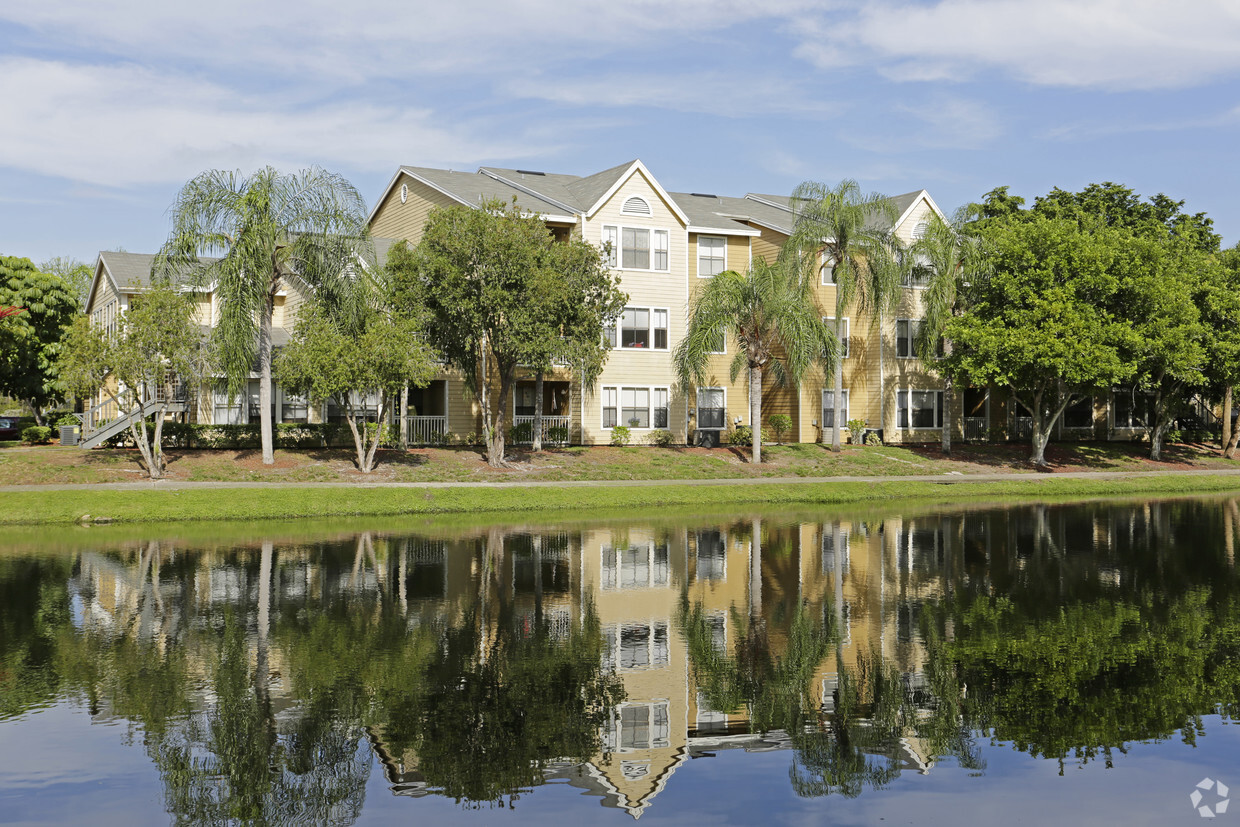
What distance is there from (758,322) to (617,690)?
34.2m

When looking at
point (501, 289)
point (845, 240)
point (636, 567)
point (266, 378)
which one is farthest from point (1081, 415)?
point (636, 567)

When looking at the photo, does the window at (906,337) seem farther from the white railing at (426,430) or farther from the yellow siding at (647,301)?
the white railing at (426,430)

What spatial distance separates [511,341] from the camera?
3872cm

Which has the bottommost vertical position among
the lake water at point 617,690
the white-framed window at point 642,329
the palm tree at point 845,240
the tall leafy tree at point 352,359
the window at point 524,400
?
the lake water at point 617,690

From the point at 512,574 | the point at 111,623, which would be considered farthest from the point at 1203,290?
the point at 111,623

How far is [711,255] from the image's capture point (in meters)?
52.3

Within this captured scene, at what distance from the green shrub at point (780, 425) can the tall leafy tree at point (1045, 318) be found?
800 cm

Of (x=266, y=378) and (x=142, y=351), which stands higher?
(x=142, y=351)

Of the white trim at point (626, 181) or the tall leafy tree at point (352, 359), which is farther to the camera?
the white trim at point (626, 181)

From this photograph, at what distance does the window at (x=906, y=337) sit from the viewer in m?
56.1

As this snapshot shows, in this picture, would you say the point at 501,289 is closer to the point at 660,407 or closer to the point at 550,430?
the point at 550,430

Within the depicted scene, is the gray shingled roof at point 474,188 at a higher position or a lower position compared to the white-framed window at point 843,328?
higher

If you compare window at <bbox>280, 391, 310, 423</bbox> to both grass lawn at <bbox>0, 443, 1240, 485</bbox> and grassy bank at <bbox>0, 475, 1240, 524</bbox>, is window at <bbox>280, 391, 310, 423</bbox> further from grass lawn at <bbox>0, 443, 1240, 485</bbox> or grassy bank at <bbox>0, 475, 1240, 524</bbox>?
grassy bank at <bbox>0, 475, 1240, 524</bbox>

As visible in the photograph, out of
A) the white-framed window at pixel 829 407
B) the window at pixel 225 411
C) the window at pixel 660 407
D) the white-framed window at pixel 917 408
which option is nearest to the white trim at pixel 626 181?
the window at pixel 660 407
